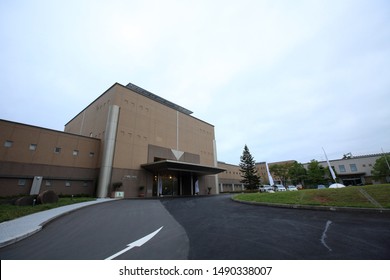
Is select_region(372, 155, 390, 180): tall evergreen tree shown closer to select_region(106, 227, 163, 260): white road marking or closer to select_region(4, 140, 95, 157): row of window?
select_region(106, 227, 163, 260): white road marking

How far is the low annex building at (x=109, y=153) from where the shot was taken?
19.9 meters

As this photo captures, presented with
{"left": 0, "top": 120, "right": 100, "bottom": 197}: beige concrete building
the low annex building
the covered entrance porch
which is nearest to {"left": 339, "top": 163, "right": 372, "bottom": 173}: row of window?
the covered entrance porch

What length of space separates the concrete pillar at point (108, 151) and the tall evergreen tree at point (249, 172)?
28659mm

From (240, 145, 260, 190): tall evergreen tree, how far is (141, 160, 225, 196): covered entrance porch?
331 inches

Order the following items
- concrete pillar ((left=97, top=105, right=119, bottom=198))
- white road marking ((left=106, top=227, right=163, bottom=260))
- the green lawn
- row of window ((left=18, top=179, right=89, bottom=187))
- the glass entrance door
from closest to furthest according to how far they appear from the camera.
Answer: white road marking ((left=106, top=227, right=163, bottom=260)) → the green lawn → row of window ((left=18, top=179, right=89, bottom=187)) → concrete pillar ((left=97, top=105, right=119, bottom=198)) → the glass entrance door

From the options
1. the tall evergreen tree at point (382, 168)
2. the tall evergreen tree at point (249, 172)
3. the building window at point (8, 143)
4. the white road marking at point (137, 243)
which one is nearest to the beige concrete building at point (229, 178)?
the tall evergreen tree at point (249, 172)

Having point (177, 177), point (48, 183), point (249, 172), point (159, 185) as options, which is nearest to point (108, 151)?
point (48, 183)

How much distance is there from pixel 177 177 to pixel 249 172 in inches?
677

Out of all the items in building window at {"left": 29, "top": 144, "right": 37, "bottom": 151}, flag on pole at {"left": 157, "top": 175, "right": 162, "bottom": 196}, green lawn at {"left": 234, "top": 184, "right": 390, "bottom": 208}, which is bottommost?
green lawn at {"left": 234, "top": 184, "right": 390, "bottom": 208}

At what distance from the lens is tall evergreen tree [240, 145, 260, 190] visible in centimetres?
3884

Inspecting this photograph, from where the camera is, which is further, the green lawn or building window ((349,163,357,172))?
building window ((349,163,357,172))
